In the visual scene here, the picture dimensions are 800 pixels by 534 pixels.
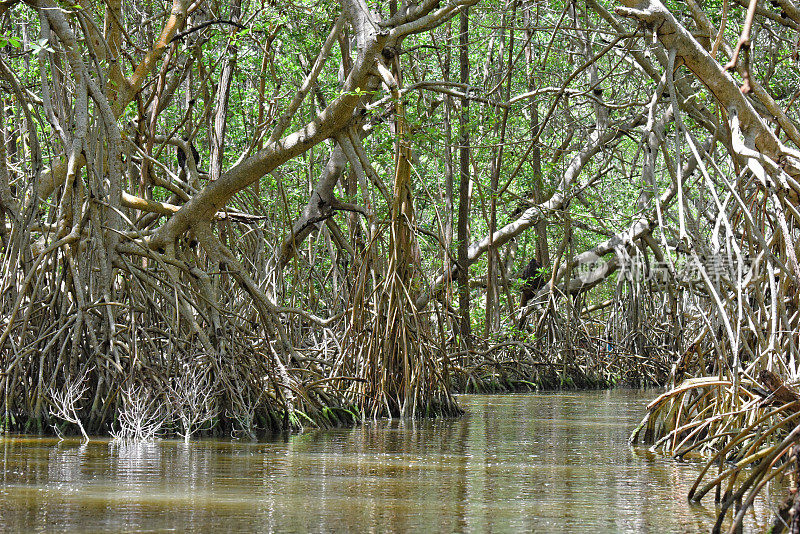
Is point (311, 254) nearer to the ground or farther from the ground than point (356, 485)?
farther from the ground

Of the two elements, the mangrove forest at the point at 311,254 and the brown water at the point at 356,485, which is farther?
the mangrove forest at the point at 311,254

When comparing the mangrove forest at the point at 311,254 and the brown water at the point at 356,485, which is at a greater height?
the mangrove forest at the point at 311,254

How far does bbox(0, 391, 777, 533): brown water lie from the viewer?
3525 mm

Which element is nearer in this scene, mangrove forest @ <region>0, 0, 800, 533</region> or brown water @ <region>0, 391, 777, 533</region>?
brown water @ <region>0, 391, 777, 533</region>

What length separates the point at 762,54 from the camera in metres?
11.0

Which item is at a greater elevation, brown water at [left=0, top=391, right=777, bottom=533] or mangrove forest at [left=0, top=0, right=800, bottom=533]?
mangrove forest at [left=0, top=0, right=800, bottom=533]

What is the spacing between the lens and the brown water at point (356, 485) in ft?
11.6

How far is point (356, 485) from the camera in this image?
4441mm

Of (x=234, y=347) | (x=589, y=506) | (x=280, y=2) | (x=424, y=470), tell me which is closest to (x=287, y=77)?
(x=280, y=2)

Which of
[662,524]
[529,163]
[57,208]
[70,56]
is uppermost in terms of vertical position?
[529,163]

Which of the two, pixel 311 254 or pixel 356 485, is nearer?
pixel 356 485

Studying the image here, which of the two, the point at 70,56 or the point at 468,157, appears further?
the point at 468,157

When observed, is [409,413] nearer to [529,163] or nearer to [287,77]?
[287,77]

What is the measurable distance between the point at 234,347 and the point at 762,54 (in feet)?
22.6
